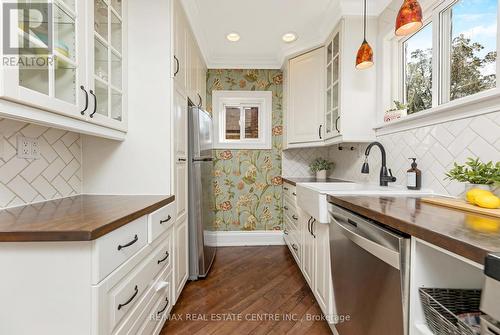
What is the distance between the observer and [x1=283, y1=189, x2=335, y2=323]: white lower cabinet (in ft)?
5.00

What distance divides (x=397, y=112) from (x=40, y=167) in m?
2.34

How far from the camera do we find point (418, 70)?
1750mm

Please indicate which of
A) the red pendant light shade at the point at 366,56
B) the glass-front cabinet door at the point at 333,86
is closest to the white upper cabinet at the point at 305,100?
the glass-front cabinet door at the point at 333,86

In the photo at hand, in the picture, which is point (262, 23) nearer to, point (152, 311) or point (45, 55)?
point (45, 55)

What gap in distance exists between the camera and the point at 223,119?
329cm

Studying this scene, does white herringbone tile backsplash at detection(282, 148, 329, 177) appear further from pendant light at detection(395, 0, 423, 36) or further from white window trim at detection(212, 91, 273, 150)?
pendant light at detection(395, 0, 423, 36)

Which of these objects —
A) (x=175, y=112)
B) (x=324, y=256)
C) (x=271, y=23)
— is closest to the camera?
(x=324, y=256)

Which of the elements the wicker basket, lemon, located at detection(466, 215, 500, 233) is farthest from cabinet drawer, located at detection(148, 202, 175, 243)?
lemon, located at detection(466, 215, 500, 233)

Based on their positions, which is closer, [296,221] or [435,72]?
[435,72]

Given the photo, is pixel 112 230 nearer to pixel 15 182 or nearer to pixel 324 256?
pixel 15 182

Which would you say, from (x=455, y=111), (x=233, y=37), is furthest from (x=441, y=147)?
(x=233, y=37)

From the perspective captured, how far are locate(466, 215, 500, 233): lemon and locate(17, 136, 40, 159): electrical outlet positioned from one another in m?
1.89

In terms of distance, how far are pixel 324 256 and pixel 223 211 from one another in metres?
1.87

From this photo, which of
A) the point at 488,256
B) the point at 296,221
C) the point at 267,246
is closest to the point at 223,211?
the point at 267,246
